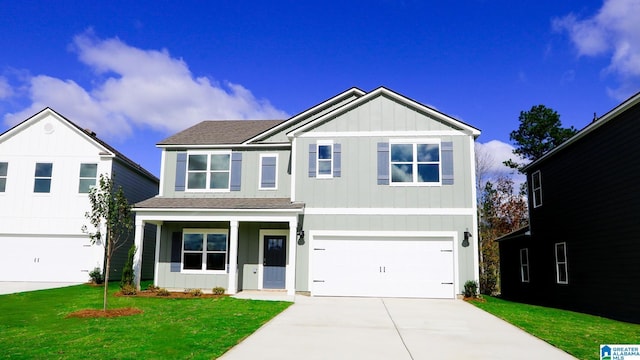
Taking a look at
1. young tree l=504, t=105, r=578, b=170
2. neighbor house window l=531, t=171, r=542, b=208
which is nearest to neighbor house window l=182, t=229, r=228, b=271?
neighbor house window l=531, t=171, r=542, b=208

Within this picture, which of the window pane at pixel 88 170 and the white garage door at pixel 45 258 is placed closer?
the white garage door at pixel 45 258

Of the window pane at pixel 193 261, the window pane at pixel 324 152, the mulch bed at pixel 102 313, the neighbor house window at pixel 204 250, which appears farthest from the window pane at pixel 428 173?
the mulch bed at pixel 102 313

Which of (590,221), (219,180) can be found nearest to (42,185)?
(219,180)

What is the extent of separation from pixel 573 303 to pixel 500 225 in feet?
65.5

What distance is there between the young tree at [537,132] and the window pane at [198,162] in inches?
936

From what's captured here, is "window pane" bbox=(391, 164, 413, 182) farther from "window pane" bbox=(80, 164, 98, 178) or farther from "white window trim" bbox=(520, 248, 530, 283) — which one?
"window pane" bbox=(80, 164, 98, 178)

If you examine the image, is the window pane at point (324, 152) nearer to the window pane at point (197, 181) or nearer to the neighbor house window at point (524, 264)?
the window pane at point (197, 181)

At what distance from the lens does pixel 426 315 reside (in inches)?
479

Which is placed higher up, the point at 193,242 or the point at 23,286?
the point at 193,242

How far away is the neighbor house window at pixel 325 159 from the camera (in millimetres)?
17375

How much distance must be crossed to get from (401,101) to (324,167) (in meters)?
3.69

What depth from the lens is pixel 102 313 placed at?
11.3m

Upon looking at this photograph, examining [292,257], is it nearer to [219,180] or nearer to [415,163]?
[219,180]

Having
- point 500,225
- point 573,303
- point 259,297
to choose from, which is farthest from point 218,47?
point 500,225
